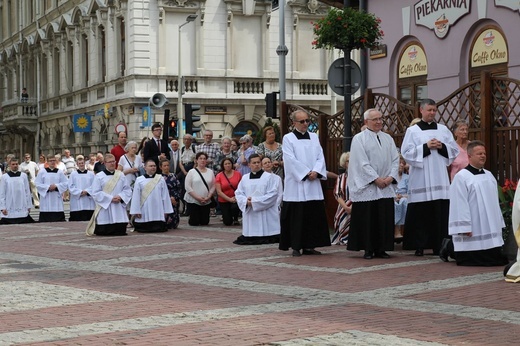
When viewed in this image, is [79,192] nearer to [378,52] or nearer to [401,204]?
[378,52]

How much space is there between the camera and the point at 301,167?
50.8 feet

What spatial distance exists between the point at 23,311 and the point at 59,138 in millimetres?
46482

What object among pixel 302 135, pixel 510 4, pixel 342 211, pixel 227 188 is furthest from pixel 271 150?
pixel 510 4

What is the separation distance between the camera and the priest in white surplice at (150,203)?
21.1 meters

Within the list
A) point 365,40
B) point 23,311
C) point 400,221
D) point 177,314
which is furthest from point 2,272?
point 365,40

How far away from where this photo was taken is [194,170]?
22797mm

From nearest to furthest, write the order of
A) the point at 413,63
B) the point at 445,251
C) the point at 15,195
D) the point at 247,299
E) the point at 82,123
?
1. the point at 247,299
2. the point at 445,251
3. the point at 413,63
4. the point at 15,195
5. the point at 82,123

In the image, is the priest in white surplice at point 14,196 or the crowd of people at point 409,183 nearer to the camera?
the crowd of people at point 409,183

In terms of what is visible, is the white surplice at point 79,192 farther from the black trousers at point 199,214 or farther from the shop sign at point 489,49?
the shop sign at point 489,49

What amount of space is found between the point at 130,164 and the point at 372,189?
343 inches

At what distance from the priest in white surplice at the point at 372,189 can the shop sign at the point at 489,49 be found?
4179 millimetres

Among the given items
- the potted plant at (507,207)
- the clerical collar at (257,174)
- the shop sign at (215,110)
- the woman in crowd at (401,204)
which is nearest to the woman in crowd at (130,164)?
the clerical collar at (257,174)

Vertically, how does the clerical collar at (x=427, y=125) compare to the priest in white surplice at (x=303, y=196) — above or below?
above

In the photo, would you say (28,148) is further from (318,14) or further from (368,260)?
(368,260)
